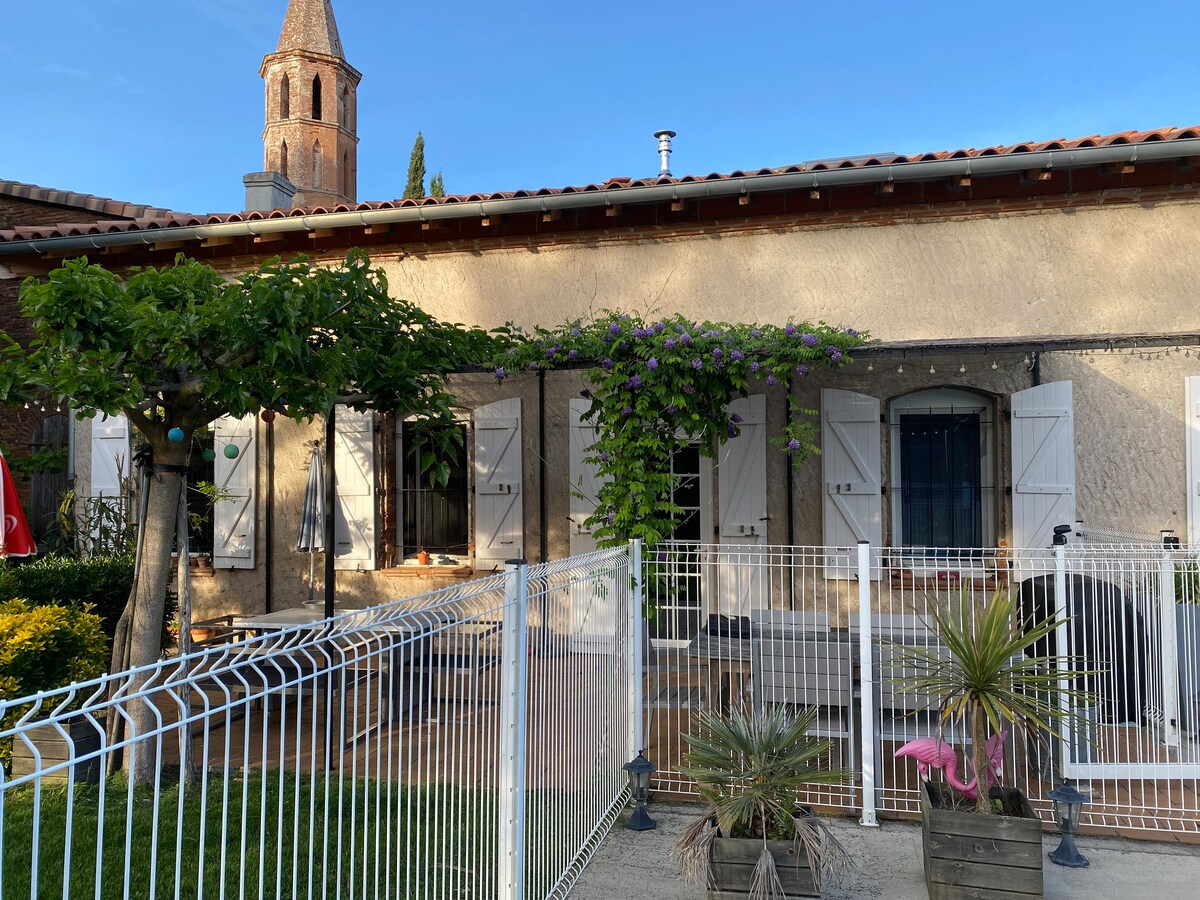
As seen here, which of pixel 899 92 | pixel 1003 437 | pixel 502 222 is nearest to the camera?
pixel 1003 437

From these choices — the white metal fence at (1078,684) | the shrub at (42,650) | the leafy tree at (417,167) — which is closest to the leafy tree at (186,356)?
the shrub at (42,650)

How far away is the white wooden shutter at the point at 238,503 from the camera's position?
29.5 feet

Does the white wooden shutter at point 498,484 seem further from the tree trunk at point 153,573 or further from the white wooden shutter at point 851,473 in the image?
the tree trunk at point 153,573

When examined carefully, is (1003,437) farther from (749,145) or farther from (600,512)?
(749,145)

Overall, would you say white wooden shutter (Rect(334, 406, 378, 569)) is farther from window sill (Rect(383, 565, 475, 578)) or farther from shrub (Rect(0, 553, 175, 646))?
shrub (Rect(0, 553, 175, 646))

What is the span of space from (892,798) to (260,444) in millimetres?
7016

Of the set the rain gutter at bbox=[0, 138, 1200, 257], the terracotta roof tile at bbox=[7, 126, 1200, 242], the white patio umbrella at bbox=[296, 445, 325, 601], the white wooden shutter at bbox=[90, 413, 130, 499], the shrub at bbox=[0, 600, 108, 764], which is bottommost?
the shrub at bbox=[0, 600, 108, 764]

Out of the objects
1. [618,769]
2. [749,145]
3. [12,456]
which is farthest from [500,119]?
[618,769]

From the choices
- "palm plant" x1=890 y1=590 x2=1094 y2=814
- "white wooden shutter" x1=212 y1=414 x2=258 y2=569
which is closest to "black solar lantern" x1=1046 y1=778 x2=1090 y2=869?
"palm plant" x1=890 y1=590 x2=1094 y2=814

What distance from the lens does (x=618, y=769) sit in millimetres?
4895

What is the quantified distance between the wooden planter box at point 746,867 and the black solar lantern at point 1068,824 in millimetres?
1415

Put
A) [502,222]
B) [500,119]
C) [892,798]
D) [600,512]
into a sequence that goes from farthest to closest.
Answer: [500,119] < [502,222] < [600,512] < [892,798]

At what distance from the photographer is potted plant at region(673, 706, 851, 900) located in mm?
3566

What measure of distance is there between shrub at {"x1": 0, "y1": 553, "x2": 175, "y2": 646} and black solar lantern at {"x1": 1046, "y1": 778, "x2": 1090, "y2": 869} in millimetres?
6010
